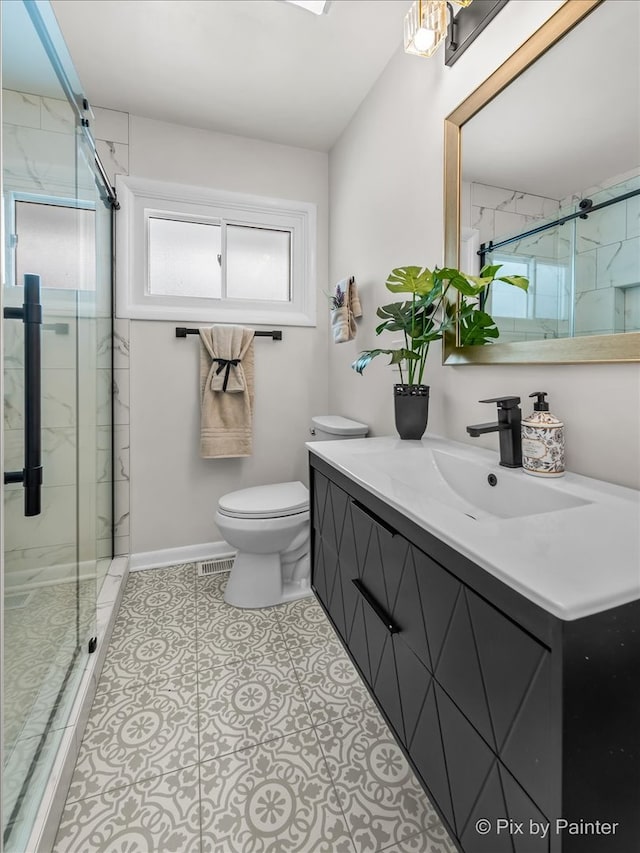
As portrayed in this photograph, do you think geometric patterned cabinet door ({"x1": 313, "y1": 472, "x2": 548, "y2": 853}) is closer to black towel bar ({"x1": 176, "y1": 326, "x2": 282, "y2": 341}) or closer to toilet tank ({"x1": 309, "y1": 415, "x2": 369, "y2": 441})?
toilet tank ({"x1": 309, "y1": 415, "x2": 369, "y2": 441})

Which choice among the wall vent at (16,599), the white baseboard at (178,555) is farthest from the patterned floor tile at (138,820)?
the white baseboard at (178,555)

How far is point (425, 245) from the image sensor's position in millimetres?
1455

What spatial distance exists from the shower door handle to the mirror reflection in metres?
1.17

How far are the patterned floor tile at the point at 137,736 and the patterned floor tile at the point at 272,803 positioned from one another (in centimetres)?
13

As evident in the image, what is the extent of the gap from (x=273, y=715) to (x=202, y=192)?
2.41 metres

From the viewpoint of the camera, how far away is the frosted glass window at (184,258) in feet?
7.18

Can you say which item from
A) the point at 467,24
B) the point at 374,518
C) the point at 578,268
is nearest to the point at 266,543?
the point at 374,518

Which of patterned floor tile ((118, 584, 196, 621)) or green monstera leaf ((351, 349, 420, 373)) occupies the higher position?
green monstera leaf ((351, 349, 420, 373))

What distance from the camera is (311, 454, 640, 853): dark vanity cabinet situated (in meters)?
0.44

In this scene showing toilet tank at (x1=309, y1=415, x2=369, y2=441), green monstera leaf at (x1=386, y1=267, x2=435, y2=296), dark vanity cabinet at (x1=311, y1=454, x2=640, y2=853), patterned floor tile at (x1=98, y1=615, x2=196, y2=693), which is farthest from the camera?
toilet tank at (x1=309, y1=415, x2=369, y2=441)

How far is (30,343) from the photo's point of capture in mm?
861

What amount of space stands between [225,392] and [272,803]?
1.67 meters

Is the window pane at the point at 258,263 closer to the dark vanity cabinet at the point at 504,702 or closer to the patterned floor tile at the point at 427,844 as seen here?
the dark vanity cabinet at the point at 504,702

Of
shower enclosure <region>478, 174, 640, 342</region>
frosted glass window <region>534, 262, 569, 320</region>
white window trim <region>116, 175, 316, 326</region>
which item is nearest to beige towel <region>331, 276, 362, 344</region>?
white window trim <region>116, 175, 316, 326</region>
